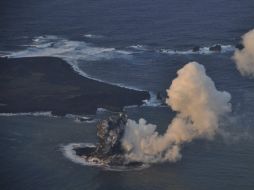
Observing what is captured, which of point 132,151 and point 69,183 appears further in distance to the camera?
point 132,151

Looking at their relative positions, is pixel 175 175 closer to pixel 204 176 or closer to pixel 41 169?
pixel 204 176

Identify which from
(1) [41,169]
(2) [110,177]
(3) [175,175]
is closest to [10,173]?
(1) [41,169]

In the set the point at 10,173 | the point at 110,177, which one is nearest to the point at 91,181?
the point at 110,177

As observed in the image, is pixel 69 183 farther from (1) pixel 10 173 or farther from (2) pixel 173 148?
(2) pixel 173 148

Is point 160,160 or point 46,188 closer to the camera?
point 46,188

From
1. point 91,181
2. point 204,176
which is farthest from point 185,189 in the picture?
point 91,181

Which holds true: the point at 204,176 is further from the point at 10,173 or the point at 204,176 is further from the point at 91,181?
the point at 10,173

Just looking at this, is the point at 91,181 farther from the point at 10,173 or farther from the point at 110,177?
the point at 10,173
